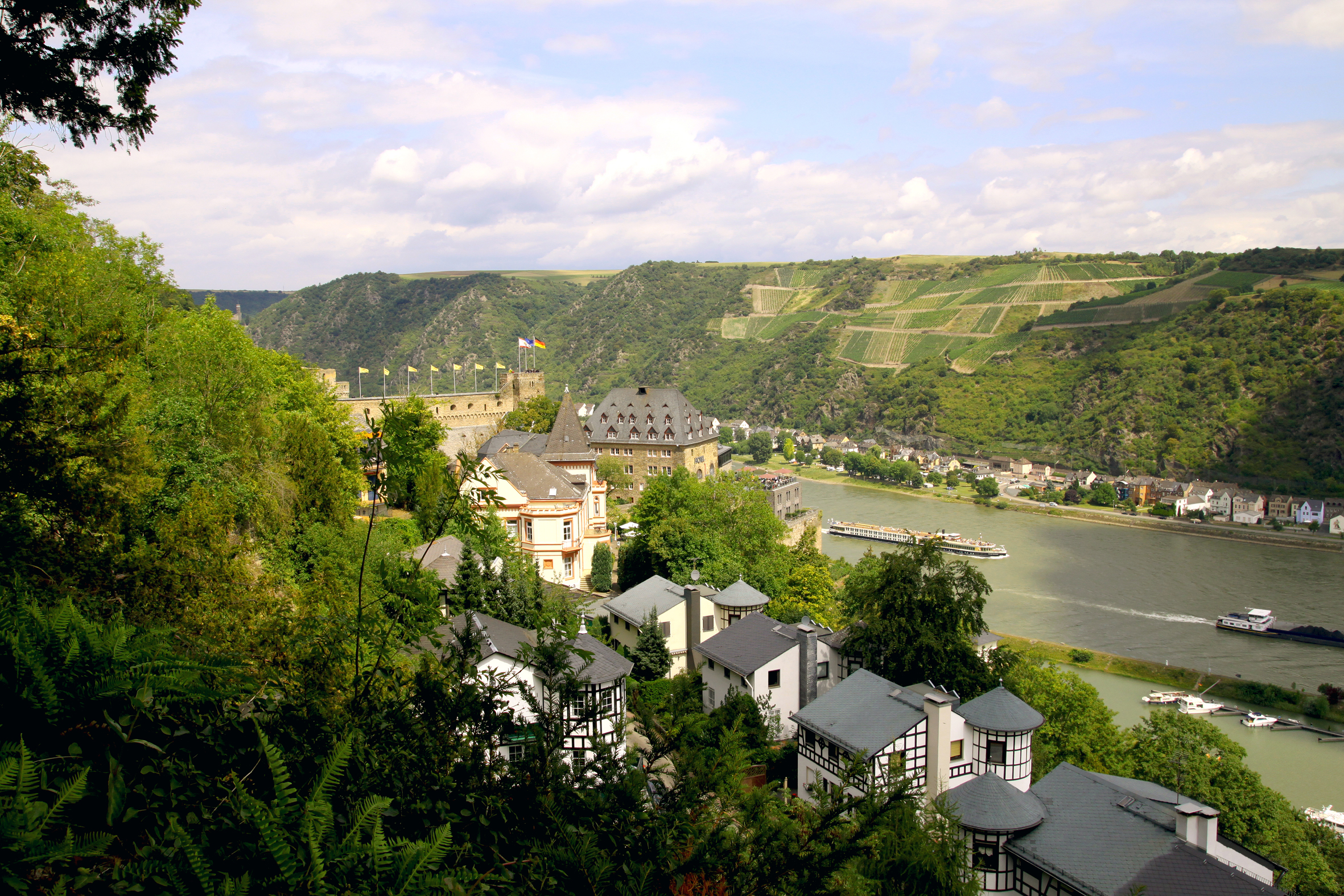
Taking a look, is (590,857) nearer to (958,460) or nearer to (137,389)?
(137,389)

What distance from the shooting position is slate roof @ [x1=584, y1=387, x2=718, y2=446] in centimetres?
6031

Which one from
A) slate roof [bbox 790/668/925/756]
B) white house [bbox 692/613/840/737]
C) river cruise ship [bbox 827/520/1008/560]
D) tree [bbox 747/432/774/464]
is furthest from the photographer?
tree [bbox 747/432/774/464]

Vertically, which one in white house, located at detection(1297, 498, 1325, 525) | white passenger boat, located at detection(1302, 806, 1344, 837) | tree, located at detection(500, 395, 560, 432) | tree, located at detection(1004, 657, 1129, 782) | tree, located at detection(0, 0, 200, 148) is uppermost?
tree, located at detection(0, 0, 200, 148)

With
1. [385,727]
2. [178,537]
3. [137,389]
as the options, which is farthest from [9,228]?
[385,727]

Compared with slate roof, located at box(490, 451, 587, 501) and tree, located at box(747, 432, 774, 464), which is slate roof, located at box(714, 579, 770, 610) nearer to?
slate roof, located at box(490, 451, 587, 501)

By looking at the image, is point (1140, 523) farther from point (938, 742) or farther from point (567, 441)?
point (938, 742)

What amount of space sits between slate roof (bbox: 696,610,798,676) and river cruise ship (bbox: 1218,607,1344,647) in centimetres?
3124

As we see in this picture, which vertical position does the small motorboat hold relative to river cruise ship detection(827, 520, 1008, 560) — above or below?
below

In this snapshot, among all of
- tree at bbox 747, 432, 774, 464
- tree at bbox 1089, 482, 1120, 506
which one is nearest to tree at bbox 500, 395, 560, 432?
tree at bbox 747, 432, 774, 464

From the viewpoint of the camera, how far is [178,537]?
9.80 meters

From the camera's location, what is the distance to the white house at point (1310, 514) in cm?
6506

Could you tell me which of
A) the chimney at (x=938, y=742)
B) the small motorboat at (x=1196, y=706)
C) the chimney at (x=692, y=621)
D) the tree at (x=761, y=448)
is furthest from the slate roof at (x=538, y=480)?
the tree at (x=761, y=448)

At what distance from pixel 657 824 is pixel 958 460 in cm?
9398

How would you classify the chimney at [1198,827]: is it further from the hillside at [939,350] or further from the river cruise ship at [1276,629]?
the hillside at [939,350]
